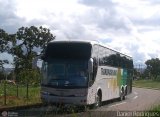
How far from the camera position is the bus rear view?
23.5 meters

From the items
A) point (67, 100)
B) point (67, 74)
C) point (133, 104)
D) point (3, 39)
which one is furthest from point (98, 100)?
point (3, 39)

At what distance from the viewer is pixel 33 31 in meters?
95.1

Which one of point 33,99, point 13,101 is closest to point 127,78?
point 33,99

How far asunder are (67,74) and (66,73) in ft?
0.24

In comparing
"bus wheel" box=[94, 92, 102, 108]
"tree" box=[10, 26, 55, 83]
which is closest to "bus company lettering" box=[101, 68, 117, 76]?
"bus wheel" box=[94, 92, 102, 108]

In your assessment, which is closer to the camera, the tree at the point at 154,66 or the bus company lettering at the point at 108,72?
the bus company lettering at the point at 108,72

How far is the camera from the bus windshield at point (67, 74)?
928 inches

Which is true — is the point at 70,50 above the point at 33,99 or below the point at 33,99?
above

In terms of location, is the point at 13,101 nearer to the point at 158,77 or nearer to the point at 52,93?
the point at 52,93

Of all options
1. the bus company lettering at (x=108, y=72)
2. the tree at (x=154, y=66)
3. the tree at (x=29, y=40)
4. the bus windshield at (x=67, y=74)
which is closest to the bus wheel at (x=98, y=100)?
the bus company lettering at (x=108, y=72)

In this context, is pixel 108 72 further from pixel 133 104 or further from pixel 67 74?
pixel 67 74

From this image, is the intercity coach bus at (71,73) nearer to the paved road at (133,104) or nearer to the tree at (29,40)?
the paved road at (133,104)

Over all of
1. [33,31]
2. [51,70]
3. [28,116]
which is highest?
[33,31]

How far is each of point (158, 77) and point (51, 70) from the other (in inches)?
3804
